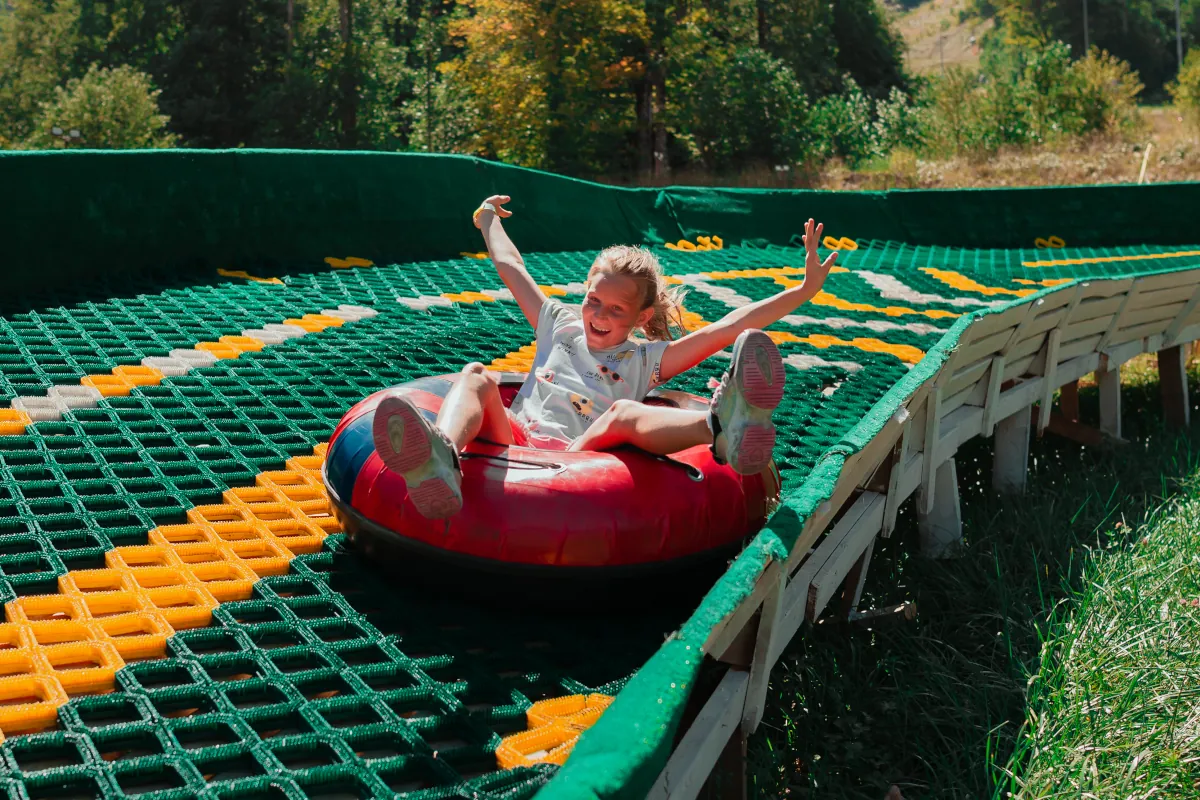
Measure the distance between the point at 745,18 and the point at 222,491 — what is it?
24.7m

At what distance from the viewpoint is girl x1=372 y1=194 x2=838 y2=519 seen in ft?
6.31

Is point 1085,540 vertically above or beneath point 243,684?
beneath

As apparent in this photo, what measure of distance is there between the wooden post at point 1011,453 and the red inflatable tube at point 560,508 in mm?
2782

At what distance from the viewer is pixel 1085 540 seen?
4.10 m

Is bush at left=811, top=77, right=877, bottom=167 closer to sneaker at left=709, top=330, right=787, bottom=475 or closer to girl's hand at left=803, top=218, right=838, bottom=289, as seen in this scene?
girl's hand at left=803, top=218, right=838, bottom=289

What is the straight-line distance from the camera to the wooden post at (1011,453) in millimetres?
4668

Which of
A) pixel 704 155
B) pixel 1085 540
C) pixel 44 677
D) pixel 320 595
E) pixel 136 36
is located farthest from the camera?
pixel 136 36

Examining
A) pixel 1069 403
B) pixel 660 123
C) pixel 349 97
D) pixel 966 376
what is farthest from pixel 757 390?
pixel 349 97

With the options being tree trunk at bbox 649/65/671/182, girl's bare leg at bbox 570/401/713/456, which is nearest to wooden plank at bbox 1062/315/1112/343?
girl's bare leg at bbox 570/401/713/456

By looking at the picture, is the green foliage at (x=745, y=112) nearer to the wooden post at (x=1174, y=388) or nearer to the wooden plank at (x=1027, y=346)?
the wooden post at (x=1174, y=388)

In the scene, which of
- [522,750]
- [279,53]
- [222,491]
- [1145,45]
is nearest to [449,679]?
[522,750]

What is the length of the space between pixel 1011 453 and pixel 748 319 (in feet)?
8.49

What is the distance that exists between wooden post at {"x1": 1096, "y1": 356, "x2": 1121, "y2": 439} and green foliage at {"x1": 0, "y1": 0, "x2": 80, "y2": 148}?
25.0 m

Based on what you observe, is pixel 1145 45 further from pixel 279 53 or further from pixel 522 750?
pixel 522 750
